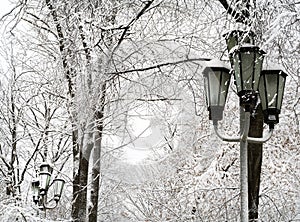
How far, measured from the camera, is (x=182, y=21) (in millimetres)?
7180

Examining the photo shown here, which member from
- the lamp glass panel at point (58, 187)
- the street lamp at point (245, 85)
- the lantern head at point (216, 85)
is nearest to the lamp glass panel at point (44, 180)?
the lamp glass panel at point (58, 187)

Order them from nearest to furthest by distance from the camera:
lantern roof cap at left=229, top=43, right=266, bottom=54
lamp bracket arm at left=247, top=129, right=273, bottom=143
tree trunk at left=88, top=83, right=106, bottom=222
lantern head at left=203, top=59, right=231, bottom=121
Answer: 1. lantern roof cap at left=229, top=43, right=266, bottom=54
2. lantern head at left=203, top=59, right=231, bottom=121
3. lamp bracket arm at left=247, top=129, right=273, bottom=143
4. tree trunk at left=88, top=83, right=106, bottom=222

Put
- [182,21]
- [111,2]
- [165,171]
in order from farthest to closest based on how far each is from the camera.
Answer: [165,171] → [182,21] → [111,2]

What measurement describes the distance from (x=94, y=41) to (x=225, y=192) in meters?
4.03

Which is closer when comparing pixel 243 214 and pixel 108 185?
pixel 243 214

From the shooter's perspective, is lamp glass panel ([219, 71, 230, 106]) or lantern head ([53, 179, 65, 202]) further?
lantern head ([53, 179, 65, 202])

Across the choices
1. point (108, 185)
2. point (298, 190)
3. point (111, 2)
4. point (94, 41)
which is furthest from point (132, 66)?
point (108, 185)

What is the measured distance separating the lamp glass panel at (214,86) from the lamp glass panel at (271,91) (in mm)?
382

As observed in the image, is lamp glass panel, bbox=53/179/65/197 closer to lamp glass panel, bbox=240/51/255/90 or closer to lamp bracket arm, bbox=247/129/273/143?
lamp bracket arm, bbox=247/129/273/143

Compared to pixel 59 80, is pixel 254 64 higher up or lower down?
lower down

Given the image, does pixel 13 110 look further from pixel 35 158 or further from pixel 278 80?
pixel 278 80

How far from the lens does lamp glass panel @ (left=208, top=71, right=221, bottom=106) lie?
4.15 m

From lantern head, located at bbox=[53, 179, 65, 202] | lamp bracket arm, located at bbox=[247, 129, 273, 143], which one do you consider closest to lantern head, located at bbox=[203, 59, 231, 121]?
lamp bracket arm, located at bbox=[247, 129, 273, 143]

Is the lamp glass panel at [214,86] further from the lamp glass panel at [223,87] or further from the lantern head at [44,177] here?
the lantern head at [44,177]
